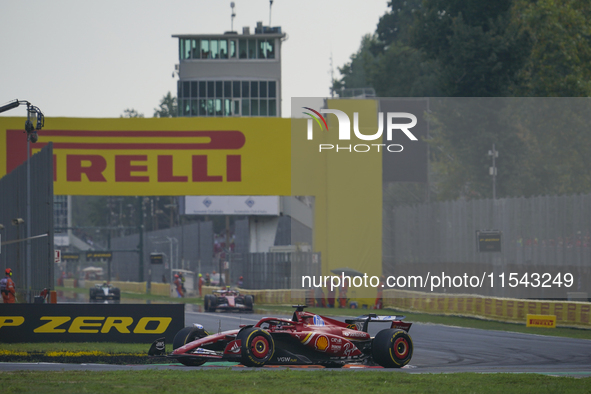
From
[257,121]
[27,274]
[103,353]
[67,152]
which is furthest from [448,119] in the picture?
[103,353]

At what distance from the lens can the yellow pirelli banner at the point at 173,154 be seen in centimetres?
3409

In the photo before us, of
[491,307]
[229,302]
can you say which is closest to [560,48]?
[491,307]

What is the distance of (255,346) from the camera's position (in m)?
14.2

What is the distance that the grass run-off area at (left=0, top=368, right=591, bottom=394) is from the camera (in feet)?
36.5

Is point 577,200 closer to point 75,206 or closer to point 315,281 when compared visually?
point 315,281

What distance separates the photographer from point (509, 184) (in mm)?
52562

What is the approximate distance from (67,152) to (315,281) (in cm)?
1291

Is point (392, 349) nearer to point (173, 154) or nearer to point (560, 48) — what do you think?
point (173, 154)

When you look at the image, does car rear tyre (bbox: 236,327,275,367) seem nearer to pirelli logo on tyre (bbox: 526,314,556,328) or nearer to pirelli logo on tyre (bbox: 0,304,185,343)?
pirelli logo on tyre (bbox: 0,304,185,343)

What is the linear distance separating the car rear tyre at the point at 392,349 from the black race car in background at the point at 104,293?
35.7 meters

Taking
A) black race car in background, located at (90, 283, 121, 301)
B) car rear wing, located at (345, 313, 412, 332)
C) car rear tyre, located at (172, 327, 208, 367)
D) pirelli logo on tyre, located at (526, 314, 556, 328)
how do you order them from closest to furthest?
car rear tyre, located at (172, 327, 208, 367) → car rear wing, located at (345, 313, 412, 332) → pirelli logo on tyre, located at (526, 314, 556, 328) → black race car in background, located at (90, 283, 121, 301)

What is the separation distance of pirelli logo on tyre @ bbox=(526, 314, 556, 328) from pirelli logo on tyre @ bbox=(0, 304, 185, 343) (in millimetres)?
13121

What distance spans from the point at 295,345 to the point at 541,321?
46.5ft

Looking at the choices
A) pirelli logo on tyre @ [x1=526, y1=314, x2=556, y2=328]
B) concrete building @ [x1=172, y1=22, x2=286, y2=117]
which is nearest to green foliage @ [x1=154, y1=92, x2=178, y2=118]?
concrete building @ [x1=172, y1=22, x2=286, y2=117]
